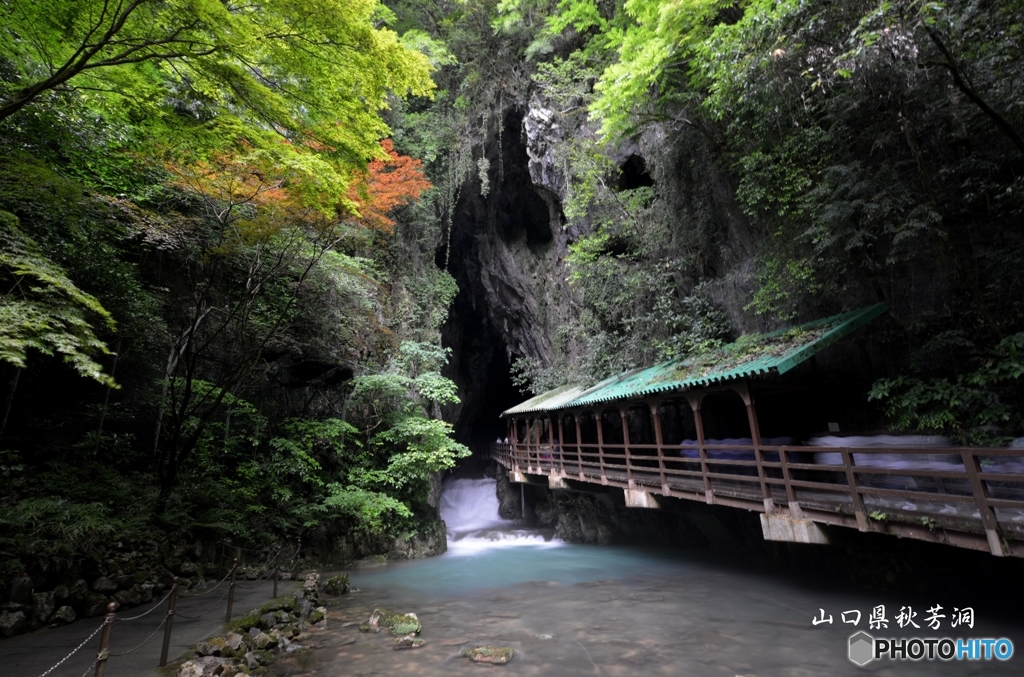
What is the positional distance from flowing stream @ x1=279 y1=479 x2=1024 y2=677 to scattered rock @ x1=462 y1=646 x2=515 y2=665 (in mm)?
107

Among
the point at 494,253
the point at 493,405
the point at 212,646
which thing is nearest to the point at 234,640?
the point at 212,646

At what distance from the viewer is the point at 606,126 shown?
39.3 feet

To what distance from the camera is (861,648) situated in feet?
20.6

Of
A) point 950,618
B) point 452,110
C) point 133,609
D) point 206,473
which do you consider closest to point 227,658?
A: point 133,609

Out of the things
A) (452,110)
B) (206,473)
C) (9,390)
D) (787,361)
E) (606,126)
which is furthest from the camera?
(452,110)

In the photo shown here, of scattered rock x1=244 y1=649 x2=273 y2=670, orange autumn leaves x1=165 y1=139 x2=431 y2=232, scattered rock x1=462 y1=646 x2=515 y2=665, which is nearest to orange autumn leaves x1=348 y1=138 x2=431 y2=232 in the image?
orange autumn leaves x1=165 y1=139 x2=431 y2=232

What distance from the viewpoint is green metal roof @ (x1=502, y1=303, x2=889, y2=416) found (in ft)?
24.2

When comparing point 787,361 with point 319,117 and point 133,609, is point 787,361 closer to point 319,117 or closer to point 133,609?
point 319,117

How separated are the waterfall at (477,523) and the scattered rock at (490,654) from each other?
10174 mm

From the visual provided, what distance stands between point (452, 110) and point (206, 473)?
65.6ft

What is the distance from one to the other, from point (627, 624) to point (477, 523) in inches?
727

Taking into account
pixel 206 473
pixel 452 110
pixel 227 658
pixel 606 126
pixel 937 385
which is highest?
pixel 452 110

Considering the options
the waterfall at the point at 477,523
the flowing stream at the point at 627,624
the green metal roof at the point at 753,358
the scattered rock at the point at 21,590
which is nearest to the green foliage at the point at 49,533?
the scattered rock at the point at 21,590

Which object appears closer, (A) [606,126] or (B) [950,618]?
(B) [950,618]
